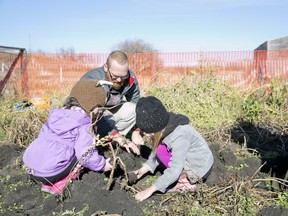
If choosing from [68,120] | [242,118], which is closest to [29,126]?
[68,120]

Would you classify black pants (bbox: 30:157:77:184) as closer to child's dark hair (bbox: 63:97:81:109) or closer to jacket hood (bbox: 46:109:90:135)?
jacket hood (bbox: 46:109:90:135)

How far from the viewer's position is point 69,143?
3424mm

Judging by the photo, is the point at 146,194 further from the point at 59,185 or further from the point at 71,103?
the point at 71,103

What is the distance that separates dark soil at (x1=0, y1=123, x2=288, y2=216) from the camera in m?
2.99

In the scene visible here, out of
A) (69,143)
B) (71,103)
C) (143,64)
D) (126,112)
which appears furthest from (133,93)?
(143,64)

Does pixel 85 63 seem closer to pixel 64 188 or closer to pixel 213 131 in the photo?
pixel 213 131

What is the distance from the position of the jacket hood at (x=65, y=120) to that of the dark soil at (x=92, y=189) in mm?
487

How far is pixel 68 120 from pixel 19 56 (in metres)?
10.4

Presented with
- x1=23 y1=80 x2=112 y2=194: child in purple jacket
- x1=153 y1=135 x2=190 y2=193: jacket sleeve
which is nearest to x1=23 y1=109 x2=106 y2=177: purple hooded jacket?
x1=23 y1=80 x2=112 y2=194: child in purple jacket

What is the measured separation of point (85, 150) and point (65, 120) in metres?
0.34

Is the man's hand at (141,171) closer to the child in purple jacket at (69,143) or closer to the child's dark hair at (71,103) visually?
the child in purple jacket at (69,143)

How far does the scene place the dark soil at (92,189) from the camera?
118 inches

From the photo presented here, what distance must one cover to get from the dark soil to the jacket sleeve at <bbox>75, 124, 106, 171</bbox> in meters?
0.14

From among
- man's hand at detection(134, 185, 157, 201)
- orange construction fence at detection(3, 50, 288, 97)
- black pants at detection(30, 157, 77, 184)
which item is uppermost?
orange construction fence at detection(3, 50, 288, 97)
